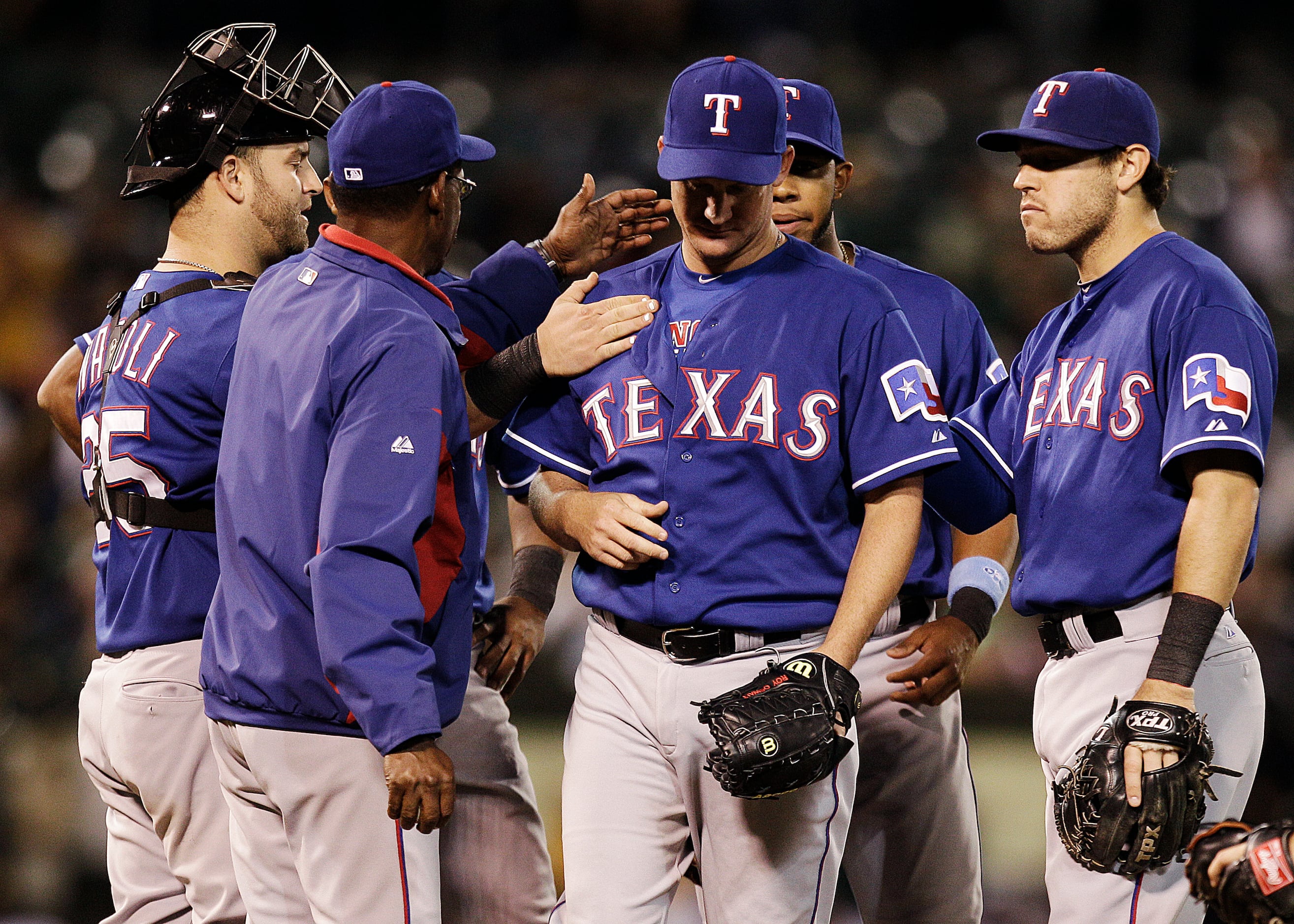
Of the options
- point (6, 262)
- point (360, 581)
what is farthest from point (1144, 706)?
point (6, 262)

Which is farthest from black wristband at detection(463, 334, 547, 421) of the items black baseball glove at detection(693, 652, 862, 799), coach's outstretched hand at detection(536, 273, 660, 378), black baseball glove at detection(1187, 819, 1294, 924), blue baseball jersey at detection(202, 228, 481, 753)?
black baseball glove at detection(1187, 819, 1294, 924)

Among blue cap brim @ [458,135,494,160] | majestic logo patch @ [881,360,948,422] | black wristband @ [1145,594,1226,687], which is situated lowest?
black wristband @ [1145,594,1226,687]

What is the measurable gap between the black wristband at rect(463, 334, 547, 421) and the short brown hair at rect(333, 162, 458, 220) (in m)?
0.43

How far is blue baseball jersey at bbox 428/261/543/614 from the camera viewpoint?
331cm

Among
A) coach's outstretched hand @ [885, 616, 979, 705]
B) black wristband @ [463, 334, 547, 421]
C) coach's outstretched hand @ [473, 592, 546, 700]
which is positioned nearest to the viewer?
black wristband @ [463, 334, 547, 421]

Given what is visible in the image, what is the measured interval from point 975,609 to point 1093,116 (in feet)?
3.84

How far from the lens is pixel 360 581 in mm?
2477

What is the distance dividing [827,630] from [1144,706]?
0.62 m

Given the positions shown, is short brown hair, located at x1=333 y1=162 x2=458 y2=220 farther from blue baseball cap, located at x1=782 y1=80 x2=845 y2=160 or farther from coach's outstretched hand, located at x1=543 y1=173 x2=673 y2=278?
blue baseball cap, located at x1=782 y1=80 x2=845 y2=160

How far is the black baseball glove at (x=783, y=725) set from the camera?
2557 mm

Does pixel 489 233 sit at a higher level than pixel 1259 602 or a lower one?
higher

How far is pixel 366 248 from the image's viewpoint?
2787 mm

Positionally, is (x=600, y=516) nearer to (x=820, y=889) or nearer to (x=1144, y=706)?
(x=820, y=889)

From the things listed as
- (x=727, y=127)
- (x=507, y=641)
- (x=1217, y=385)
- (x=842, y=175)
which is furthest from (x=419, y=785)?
(x=842, y=175)
